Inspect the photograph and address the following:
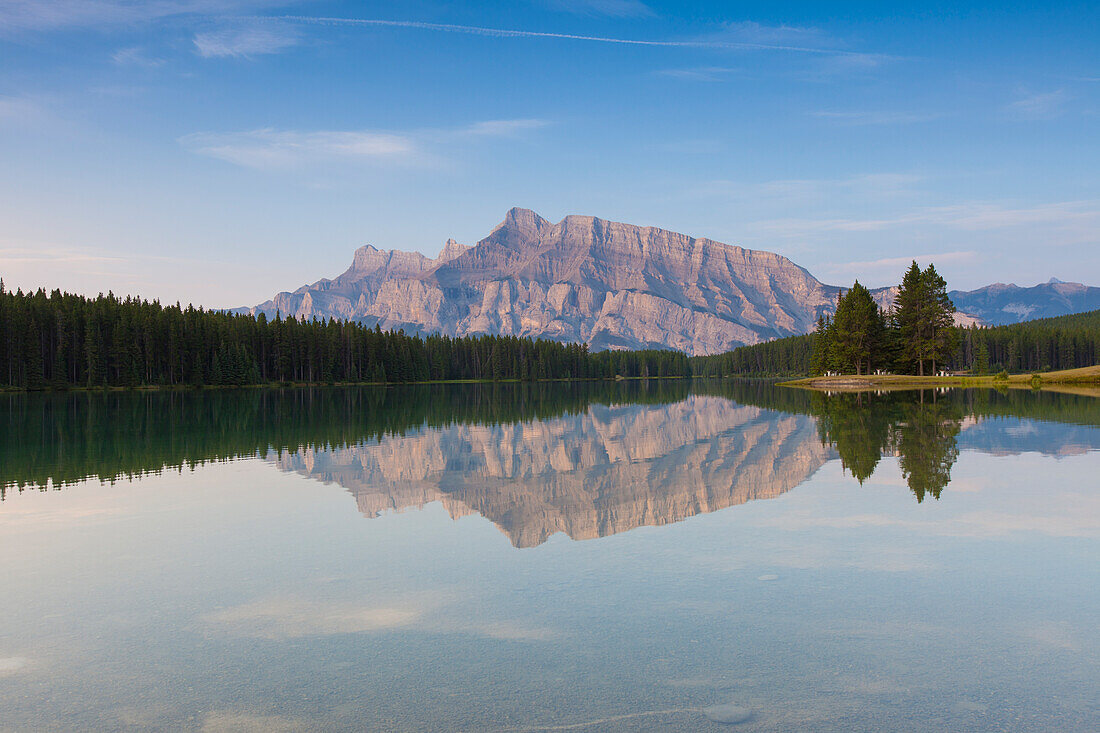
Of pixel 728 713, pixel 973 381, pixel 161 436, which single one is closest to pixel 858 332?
pixel 973 381

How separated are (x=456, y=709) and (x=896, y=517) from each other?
11566 mm

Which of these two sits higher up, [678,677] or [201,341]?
[201,341]

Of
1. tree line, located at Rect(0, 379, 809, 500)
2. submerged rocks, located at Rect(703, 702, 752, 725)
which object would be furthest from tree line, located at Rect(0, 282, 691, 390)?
submerged rocks, located at Rect(703, 702, 752, 725)

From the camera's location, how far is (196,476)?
22672 mm

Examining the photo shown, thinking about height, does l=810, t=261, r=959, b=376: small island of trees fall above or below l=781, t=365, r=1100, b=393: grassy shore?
above

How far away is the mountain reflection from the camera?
1780 cm

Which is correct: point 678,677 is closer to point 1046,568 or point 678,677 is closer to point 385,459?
point 1046,568

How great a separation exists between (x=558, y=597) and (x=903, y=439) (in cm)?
2375

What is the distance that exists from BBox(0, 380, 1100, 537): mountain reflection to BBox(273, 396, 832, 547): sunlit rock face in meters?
0.08

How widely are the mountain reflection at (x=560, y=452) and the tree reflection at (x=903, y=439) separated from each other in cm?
10

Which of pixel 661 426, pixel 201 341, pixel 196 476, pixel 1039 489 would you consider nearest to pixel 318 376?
pixel 201 341

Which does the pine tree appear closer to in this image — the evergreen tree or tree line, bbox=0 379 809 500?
the evergreen tree

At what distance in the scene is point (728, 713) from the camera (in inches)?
266

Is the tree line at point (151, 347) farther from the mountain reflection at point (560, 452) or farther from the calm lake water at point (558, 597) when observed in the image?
the calm lake water at point (558, 597)
